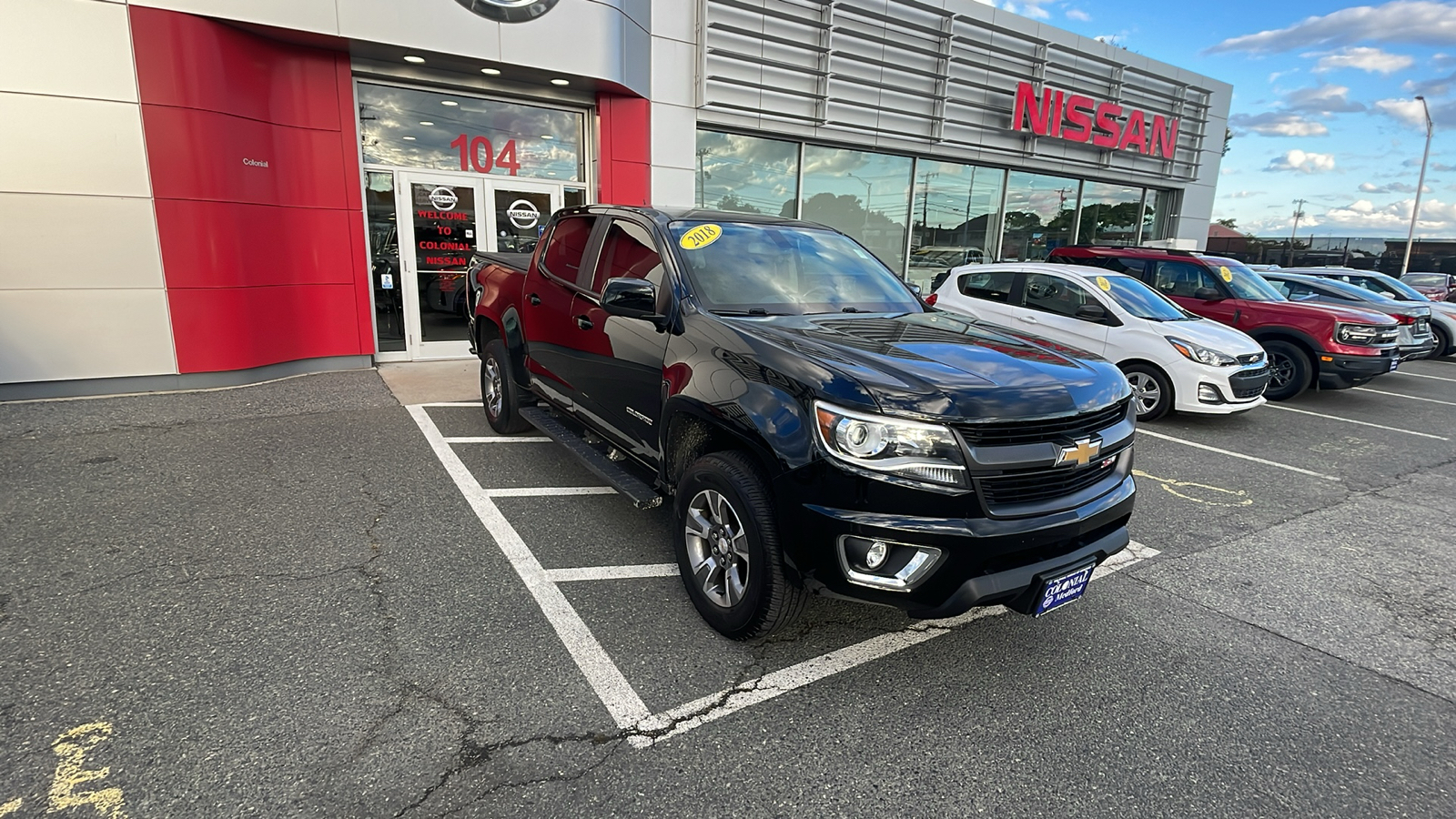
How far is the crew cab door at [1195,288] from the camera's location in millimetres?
9445

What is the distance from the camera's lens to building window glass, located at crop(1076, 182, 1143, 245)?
17500 millimetres

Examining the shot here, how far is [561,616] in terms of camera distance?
3332 mm

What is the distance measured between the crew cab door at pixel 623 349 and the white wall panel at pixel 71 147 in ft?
18.6

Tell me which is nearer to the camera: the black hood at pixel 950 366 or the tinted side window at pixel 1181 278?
the black hood at pixel 950 366

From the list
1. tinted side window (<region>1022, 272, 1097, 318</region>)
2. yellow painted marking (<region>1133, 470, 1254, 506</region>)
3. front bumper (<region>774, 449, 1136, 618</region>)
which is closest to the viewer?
front bumper (<region>774, 449, 1136, 618</region>)

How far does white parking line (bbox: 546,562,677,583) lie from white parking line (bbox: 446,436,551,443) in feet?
7.89

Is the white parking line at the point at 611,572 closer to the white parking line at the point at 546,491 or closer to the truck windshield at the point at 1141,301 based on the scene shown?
the white parking line at the point at 546,491

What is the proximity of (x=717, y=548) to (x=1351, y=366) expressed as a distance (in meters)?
9.48

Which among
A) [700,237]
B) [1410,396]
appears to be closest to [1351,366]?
[1410,396]

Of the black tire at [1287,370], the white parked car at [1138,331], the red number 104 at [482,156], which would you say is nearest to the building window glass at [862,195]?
the white parked car at [1138,331]

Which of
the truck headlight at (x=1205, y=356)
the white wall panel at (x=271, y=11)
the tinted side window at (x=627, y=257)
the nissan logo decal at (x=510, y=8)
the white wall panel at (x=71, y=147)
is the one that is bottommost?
the truck headlight at (x=1205, y=356)

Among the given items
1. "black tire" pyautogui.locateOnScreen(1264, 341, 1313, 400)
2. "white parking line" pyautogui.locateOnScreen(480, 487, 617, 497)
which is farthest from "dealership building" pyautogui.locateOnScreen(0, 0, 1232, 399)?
"black tire" pyautogui.locateOnScreen(1264, 341, 1313, 400)

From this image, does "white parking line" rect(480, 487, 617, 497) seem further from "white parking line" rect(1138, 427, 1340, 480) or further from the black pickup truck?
"white parking line" rect(1138, 427, 1340, 480)

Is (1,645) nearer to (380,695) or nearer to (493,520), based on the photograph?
(380,695)
